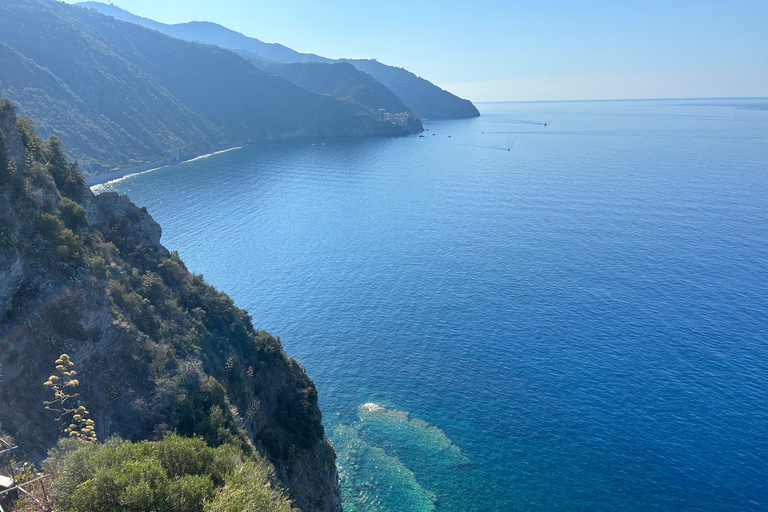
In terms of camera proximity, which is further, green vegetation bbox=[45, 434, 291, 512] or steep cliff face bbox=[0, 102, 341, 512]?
steep cliff face bbox=[0, 102, 341, 512]

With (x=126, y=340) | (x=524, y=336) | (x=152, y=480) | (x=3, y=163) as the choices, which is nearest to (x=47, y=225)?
(x=3, y=163)

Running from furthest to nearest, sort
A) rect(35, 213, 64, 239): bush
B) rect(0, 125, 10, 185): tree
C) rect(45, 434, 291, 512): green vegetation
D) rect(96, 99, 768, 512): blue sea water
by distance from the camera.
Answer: rect(96, 99, 768, 512): blue sea water → rect(35, 213, 64, 239): bush → rect(0, 125, 10, 185): tree → rect(45, 434, 291, 512): green vegetation

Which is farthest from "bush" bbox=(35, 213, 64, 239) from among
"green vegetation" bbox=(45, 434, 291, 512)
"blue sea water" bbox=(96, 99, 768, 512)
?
"blue sea water" bbox=(96, 99, 768, 512)

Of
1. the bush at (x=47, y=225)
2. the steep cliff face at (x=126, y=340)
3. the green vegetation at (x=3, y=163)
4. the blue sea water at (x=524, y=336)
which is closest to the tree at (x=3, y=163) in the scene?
the green vegetation at (x=3, y=163)

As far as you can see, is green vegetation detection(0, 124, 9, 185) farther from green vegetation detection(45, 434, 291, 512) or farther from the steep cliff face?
green vegetation detection(45, 434, 291, 512)

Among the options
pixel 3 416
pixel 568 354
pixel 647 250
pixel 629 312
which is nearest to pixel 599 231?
pixel 647 250

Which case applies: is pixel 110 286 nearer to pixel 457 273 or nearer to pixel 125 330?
pixel 125 330

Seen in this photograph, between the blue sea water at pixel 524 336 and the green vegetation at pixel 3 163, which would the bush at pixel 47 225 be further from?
the blue sea water at pixel 524 336

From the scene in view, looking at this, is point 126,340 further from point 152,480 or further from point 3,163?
point 152,480
